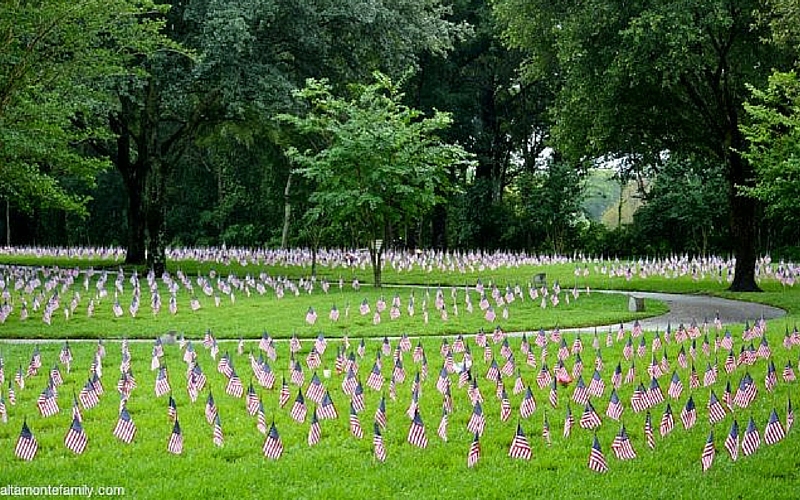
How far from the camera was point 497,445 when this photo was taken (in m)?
7.26

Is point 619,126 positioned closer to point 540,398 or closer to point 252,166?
point 540,398

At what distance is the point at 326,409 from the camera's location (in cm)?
795

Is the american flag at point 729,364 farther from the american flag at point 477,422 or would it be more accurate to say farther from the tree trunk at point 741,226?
the tree trunk at point 741,226

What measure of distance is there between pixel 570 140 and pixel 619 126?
4.38ft

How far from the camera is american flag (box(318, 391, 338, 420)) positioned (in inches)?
309

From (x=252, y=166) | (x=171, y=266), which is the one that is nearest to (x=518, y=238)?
(x=252, y=166)

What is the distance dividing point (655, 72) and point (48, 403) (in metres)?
16.4

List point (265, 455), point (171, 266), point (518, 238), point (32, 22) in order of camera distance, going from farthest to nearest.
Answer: point (518, 238) → point (171, 266) → point (32, 22) → point (265, 455)

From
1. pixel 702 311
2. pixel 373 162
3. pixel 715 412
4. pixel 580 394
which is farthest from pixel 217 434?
pixel 373 162

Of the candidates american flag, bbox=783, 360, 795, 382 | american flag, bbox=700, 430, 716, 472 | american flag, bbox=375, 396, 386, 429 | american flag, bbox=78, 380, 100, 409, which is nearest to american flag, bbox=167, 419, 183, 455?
american flag, bbox=375, 396, 386, 429

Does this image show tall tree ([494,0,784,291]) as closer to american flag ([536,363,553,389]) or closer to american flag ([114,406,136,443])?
american flag ([536,363,553,389])

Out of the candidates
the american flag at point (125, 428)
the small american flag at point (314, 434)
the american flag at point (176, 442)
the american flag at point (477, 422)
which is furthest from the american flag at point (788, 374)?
the american flag at point (125, 428)

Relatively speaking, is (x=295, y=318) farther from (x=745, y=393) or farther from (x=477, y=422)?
(x=745, y=393)

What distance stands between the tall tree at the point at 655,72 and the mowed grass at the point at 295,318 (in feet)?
16.1
